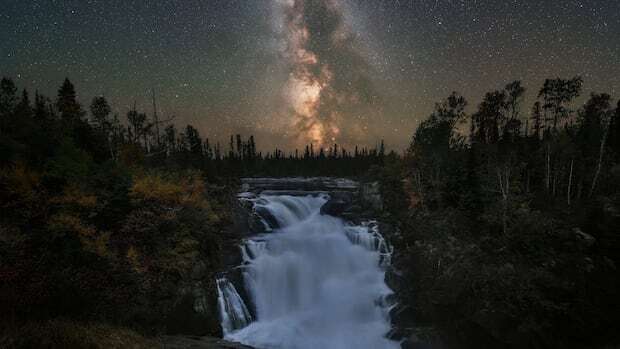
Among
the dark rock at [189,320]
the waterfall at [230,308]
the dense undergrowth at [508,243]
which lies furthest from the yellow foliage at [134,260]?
the dense undergrowth at [508,243]

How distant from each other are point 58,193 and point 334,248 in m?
22.1

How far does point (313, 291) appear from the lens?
24047mm

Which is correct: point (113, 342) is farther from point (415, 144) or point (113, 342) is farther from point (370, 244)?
point (415, 144)

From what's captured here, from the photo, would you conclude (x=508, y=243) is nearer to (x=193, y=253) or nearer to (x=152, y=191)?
(x=193, y=253)

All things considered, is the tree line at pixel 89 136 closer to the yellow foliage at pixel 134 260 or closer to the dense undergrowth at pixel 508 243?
the yellow foliage at pixel 134 260

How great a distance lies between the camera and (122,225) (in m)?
18.2

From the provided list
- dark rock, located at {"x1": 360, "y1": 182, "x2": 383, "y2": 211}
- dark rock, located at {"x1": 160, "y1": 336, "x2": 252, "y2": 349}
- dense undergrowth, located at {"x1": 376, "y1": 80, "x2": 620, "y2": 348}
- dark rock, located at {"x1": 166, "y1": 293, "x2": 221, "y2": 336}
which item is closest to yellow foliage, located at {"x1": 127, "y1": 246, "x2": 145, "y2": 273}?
dark rock, located at {"x1": 166, "y1": 293, "x2": 221, "y2": 336}

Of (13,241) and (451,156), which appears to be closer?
(13,241)

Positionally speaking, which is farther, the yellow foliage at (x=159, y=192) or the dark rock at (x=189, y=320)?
the yellow foliage at (x=159, y=192)

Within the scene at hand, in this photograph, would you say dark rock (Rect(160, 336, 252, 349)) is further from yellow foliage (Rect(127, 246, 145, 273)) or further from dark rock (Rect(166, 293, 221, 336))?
yellow foliage (Rect(127, 246, 145, 273))

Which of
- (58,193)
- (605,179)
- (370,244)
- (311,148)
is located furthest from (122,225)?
(311,148)

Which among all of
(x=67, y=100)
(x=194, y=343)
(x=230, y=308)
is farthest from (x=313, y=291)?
(x=67, y=100)

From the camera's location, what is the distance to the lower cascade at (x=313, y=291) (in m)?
19.7

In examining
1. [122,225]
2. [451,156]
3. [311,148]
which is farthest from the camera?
[311,148]
